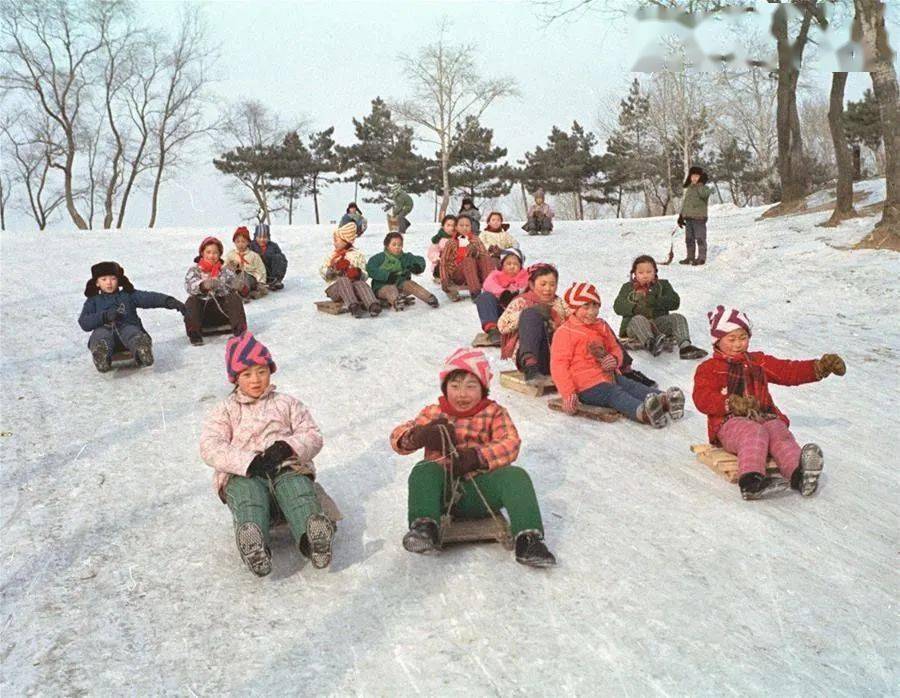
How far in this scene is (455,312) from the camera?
10.5 metres

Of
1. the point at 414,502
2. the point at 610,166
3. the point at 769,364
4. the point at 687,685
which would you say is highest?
the point at 610,166

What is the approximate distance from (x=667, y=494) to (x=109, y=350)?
525 cm

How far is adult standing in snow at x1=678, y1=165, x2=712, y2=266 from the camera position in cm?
1343

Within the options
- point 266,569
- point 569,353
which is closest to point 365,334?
point 569,353

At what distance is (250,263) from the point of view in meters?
11.7

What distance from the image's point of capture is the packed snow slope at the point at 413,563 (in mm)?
3029

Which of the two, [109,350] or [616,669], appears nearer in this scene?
[616,669]

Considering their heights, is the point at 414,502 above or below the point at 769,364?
below

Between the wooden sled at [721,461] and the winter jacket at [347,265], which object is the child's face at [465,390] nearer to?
the wooden sled at [721,461]

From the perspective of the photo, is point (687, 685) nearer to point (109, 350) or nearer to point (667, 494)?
point (667, 494)

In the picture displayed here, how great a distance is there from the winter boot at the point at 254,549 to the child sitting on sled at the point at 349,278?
663 cm

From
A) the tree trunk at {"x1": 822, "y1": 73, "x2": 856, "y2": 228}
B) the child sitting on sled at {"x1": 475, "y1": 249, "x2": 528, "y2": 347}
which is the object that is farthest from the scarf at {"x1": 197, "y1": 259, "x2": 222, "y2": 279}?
the tree trunk at {"x1": 822, "y1": 73, "x2": 856, "y2": 228}

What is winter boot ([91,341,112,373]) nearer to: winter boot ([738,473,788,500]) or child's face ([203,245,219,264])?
child's face ([203,245,219,264])

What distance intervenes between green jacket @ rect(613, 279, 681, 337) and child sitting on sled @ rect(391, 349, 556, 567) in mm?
4285
